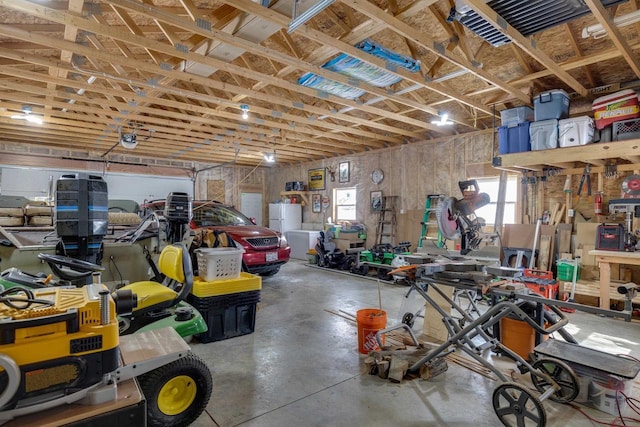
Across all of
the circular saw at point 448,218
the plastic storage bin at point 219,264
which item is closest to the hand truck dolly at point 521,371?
the circular saw at point 448,218

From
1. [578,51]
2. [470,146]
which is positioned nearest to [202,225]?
[470,146]

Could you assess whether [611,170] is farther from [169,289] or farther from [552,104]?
[169,289]

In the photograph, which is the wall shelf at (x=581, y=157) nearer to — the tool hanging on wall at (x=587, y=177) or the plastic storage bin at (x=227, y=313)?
the tool hanging on wall at (x=587, y=177)

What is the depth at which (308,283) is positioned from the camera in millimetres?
6094

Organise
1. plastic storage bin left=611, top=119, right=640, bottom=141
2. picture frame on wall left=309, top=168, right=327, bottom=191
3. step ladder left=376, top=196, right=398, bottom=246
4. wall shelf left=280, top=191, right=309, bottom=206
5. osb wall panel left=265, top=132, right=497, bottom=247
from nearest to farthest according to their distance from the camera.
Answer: plastic storage bin left=611, top=119, right=640, bottom=141 < osb wall panel left=265, top=132, right=497, bottom=247 < step ladder left=376, top=196, right=398, bottom=246 < picture frame on wall left=309, top=168, right=327, bottom=191 < wall shelf left=280, top=191, right=309, bottom=206

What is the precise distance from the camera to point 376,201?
790 centimetres

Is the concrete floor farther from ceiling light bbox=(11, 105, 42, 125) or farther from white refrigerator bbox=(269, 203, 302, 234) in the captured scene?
white refrigerator bbox=(269, 203, 302, 234)

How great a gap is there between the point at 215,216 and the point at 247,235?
946 millimetres

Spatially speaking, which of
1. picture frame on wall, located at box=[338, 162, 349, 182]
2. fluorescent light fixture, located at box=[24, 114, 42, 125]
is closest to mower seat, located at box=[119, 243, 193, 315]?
fluorescent light fixture, located at box=[24, 114, 42, 125]

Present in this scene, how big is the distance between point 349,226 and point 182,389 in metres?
6.15

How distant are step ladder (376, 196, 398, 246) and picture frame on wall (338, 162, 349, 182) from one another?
1467 millimetres

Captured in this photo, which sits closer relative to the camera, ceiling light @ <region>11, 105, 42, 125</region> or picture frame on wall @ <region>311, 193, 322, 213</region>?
ceiling light @ <region>11, 105, 42, 125</region>

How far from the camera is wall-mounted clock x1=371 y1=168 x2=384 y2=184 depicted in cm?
795

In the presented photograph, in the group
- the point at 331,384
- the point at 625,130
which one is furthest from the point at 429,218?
the point at 331,384
